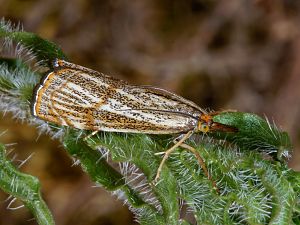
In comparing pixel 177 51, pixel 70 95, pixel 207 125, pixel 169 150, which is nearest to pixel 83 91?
pixel 70 95

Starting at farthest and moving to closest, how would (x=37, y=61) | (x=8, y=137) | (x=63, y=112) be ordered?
(x=8, y=137) → (x=37, y=61) → (x=63, y=112)

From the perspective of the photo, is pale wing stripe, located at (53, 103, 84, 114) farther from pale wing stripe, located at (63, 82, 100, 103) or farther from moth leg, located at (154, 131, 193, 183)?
moth leg, located at (154, 131, 193, 183)

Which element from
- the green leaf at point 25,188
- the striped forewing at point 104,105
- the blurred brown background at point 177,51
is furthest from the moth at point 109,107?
the blurred brown background at point 177,51

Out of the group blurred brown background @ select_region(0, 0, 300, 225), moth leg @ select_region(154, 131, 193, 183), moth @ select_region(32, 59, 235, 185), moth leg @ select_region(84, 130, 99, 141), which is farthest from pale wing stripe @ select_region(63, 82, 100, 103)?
→ blurred brown background @ select_region(0, 0, 300, 225)

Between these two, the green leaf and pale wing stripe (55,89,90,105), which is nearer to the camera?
the green leaf

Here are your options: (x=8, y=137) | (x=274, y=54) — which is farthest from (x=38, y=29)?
(x=274, y=54)

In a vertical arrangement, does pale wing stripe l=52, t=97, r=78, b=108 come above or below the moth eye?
below

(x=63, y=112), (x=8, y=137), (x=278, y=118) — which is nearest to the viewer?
(x=63, y=112)

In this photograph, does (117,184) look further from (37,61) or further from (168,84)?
(168,84)
